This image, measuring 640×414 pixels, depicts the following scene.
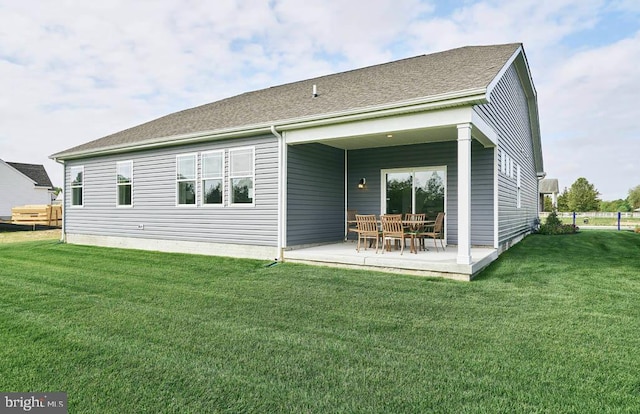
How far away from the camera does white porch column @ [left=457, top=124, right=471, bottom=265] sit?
609 centimetres

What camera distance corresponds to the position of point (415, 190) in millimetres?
9852

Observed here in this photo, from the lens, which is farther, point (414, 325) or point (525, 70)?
point (525, 70)

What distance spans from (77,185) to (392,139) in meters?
10.8

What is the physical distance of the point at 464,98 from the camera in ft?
19.4

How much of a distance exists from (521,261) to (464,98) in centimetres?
397

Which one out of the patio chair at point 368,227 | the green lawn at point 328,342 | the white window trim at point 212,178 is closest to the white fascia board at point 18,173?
the white window trim at point 212,178

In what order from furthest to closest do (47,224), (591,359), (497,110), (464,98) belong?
(47,224) < (497,110) < (464,98) < (591,359)

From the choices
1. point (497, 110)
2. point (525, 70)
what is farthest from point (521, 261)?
point (525, 70)

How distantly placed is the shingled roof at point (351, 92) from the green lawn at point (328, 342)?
334 centimetres

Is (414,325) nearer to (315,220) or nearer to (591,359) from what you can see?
(591,359)

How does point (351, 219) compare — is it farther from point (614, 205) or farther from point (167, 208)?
point (614, 205)

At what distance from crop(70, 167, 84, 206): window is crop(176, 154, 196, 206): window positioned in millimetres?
4873

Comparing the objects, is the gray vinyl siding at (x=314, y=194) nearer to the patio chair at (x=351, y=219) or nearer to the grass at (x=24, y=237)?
the patio chair at (x=351, y=219)

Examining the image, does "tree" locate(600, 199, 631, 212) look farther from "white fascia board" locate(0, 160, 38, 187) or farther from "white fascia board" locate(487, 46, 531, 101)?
"white fascia board" locate(0, 160, 38, 187)
